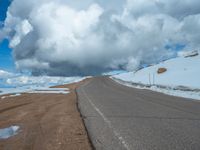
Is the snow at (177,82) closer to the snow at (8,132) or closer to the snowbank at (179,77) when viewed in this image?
the snowbank at (179,77)

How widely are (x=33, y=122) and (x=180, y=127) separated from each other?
5.48 m

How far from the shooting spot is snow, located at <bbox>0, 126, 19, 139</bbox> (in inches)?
293

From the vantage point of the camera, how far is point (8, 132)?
7930mm

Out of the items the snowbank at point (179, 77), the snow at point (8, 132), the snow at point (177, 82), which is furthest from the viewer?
the snowbank at point (179, 77)

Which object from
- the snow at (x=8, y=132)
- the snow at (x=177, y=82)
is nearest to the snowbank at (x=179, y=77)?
the snow at (x=177, y=82)

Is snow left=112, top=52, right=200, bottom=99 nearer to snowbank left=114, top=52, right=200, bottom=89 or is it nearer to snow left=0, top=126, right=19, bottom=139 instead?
snowbank left=114, top=52, right=200, bottom=89

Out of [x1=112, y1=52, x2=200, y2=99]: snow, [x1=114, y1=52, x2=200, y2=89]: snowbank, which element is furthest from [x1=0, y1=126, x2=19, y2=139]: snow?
[x1=114, y1=52, x2=200, y2=89]: snowbank

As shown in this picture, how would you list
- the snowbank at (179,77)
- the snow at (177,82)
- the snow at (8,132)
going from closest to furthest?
1. the snow at (8,132)
2. the snow at (177,82)
3. the snowbank at (179,77)

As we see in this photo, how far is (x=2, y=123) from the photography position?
967 cm

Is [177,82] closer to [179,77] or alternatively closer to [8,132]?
[179,77]

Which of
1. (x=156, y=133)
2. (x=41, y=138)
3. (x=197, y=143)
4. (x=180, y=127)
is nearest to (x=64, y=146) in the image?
(x=41, y=138)

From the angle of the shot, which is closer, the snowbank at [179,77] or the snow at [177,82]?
the snow at [177,82]

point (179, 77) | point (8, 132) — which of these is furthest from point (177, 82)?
point (8, 132)

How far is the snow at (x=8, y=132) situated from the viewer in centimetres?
743
